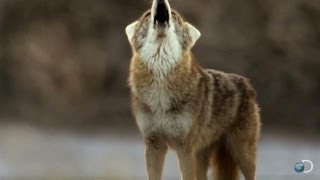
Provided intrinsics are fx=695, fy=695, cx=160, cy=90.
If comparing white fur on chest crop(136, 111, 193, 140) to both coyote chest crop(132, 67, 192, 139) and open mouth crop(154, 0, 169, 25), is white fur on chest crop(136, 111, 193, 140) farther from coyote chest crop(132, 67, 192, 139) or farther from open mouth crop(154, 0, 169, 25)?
open mouth crop(154, 0, 169, 25)

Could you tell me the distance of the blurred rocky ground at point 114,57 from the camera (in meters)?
5.38

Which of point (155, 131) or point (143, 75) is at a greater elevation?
point (143, 75)

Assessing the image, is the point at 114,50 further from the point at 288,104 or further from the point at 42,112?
the point at 288,104

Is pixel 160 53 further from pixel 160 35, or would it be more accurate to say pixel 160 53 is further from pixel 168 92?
pixel 168 92

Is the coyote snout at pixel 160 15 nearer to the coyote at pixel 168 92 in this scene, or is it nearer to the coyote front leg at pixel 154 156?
the coyote at pixel 168 92

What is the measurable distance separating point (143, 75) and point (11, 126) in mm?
1940

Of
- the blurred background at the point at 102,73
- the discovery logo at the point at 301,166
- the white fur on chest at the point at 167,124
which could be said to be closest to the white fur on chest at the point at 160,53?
the white fur on chest at the point at 167,124

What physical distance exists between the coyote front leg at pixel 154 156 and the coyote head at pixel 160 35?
1.51ft

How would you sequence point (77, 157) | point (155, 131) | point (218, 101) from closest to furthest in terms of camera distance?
point (155, 131)
point (218, 101)
point (77, 157)

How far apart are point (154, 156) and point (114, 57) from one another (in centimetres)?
177

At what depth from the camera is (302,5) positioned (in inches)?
216

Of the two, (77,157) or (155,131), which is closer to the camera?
(155,131)

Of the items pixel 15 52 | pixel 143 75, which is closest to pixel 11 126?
pixel 15 52

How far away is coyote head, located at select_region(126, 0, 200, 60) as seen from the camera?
148 inches
